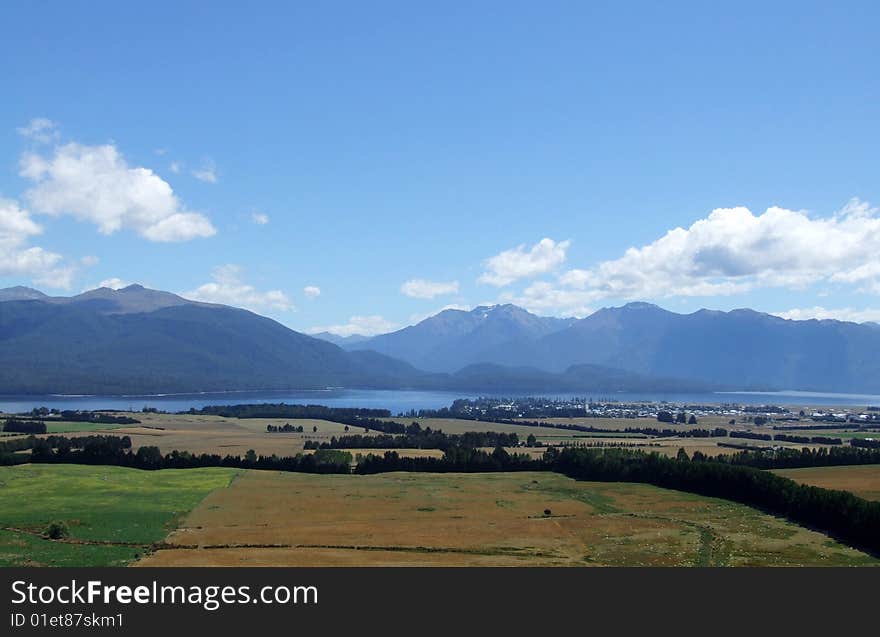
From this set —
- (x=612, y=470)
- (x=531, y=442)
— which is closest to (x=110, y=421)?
(x=531, y=442)

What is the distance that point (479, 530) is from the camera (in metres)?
61.4

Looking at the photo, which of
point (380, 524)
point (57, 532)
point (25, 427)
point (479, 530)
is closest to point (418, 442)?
point (25, 427)

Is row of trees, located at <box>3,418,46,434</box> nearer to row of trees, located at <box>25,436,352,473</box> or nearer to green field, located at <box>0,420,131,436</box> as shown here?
green field, located at <box>0,420,131,436</box>

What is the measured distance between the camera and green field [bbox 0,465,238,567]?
4947 cm

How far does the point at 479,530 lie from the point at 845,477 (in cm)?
5517

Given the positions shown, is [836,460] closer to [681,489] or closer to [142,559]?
[681,489]

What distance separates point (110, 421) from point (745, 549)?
570 ft

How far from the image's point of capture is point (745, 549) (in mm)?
54094

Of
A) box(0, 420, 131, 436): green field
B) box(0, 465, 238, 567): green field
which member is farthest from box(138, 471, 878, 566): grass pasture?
box(0, 420, 131, 436): green field

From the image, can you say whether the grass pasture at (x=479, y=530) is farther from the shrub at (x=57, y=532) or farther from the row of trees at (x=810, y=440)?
the row of trees at (x=810, y=440)

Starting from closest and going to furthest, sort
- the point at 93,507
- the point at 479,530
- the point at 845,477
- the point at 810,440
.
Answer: the point at 479,530 → the point at 93,507 → the point at 845,477 → the point at 810,440

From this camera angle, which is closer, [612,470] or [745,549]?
[745,549]

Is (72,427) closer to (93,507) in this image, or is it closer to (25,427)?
(25,427)
